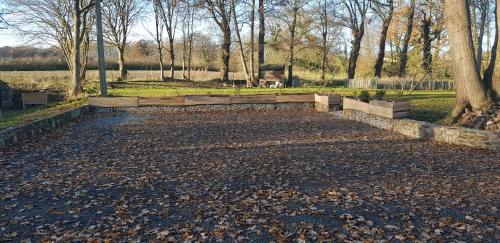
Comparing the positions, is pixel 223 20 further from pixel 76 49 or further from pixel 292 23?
pixel 76 49

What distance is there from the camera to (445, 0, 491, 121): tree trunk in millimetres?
10945

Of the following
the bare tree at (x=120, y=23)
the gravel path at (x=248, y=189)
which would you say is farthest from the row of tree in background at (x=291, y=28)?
the gravel path at (x=248, y=189)

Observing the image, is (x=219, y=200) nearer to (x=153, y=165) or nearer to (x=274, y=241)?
(x=274, y=241)

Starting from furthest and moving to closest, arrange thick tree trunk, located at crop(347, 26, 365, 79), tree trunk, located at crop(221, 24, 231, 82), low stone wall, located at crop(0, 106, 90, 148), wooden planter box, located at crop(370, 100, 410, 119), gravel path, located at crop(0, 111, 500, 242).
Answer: thick tree trunk, located at crop(347, 26, 365, 79), tree trunk, located at crop(221, 24, 231, 82), wooden planter box, located at crop(370, 100, 410, 119), low stone wall, located at crop(0, 106, 90, 148), gravel path, located at crop(0, 111, 500, 242)

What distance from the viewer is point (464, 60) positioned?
11.0 meters

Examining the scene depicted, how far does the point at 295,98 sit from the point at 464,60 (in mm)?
8660

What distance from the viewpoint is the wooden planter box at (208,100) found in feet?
59.7

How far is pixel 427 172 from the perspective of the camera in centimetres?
674

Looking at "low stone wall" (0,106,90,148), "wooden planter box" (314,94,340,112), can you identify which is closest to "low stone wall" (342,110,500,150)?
"wooden planter box" (314,94,340,112)

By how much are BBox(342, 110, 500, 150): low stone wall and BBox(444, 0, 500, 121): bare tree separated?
1510 millimetres

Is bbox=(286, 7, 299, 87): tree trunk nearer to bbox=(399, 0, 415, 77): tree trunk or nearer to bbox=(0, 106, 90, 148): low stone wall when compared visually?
bbox=(399, 0, 415, 77): tree trunk

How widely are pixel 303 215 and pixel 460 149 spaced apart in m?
5.75

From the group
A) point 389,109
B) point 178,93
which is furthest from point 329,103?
point 178,93

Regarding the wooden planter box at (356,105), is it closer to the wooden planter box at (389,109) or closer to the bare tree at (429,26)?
the wooden planter box at (389,109)
